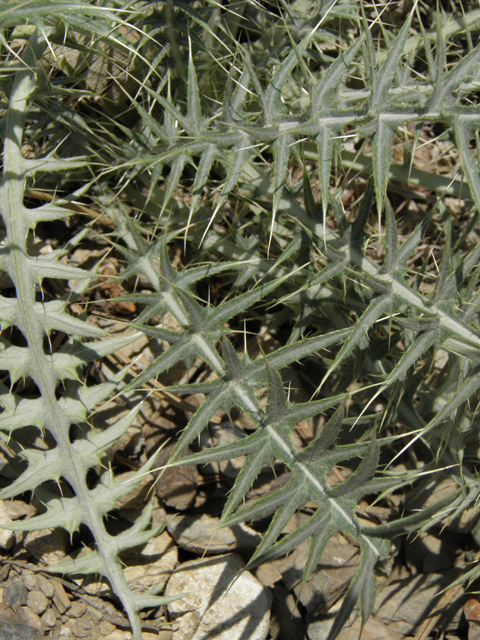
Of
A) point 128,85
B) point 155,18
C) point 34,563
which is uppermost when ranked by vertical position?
point 155,18

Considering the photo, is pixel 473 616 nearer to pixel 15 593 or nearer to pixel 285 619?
pixel 285 619

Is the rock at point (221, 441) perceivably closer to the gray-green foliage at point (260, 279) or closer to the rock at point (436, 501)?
the gray-green foliage at point (260, 279)

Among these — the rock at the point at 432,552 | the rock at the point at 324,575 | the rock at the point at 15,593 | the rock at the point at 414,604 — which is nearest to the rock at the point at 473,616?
the rock at the point at 414,604

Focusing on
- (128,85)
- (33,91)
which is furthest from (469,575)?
(128,85)

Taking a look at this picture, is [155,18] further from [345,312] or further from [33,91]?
[345,312]

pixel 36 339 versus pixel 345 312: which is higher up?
pixel 36 339

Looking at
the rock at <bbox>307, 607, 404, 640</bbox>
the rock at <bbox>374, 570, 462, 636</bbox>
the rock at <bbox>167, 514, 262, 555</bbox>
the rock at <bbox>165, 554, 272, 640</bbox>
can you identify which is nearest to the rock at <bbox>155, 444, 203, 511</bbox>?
the rock at <bbox>167, 514, 262, 555</bbox>

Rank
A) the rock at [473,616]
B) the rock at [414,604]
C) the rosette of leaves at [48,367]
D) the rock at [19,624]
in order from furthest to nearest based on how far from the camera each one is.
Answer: the rock at [414,604]
the rock at [473,616]
the rock at [19,624]
the rosette of leaves at [48,367]
